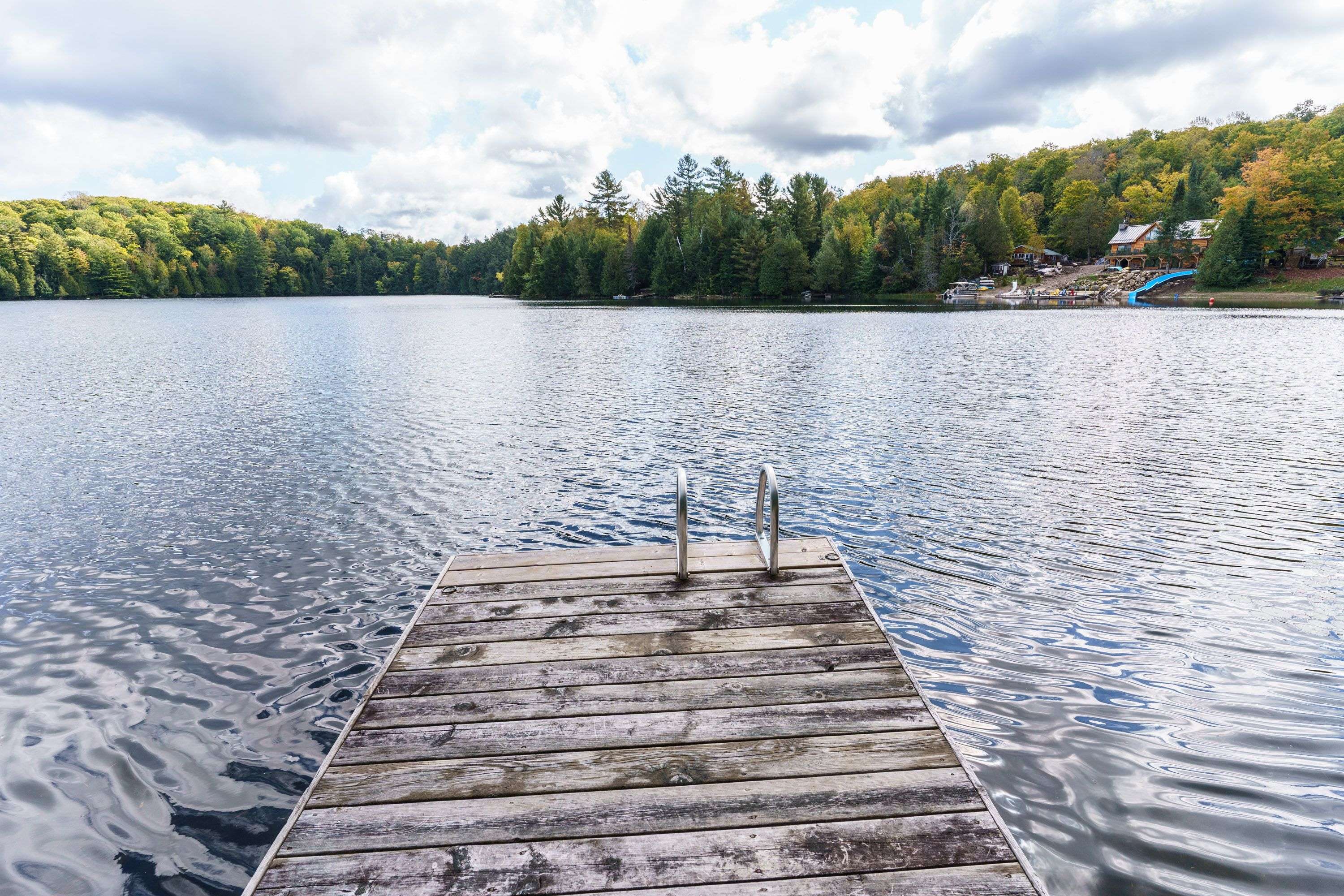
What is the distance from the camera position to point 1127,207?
4355 inches

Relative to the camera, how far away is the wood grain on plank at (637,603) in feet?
16.8

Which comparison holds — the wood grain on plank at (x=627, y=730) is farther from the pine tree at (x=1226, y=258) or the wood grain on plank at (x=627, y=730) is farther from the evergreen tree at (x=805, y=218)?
the evergreen tree at (x=805, y=218)

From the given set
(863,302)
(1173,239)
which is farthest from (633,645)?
(1173,239)

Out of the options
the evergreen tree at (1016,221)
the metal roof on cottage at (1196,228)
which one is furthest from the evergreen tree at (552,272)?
the metal roof on cottage at (1196,228)

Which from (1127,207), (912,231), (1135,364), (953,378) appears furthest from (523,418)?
(1127,207)

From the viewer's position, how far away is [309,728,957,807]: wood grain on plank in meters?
3.22

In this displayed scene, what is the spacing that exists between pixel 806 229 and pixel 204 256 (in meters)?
117

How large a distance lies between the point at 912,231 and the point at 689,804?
319 ft

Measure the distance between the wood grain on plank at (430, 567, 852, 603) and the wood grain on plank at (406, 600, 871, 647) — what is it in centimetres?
39

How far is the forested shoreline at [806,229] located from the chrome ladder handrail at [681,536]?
291 ft

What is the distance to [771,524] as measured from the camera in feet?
18.1

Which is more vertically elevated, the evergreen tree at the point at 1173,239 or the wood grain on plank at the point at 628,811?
the evergreen tree at the point at 1173,239

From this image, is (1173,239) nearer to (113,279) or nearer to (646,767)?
(646,767)

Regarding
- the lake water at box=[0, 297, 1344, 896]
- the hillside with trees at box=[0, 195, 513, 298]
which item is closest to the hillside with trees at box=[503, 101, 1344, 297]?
the hillside with trees at box=[0, 195, 513, 298]
